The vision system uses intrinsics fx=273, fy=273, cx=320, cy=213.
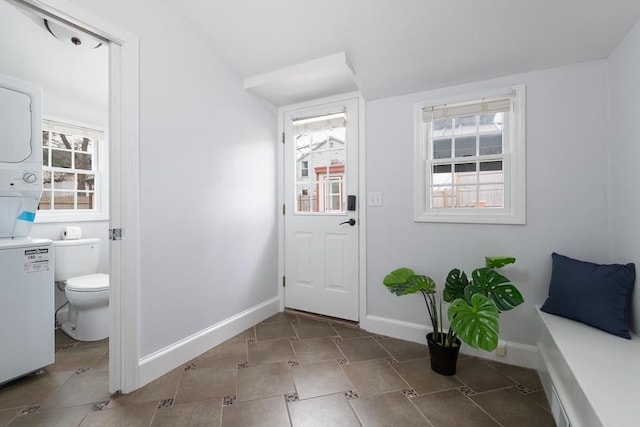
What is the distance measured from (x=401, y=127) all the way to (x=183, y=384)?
2376 mm

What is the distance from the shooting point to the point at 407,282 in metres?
1.79

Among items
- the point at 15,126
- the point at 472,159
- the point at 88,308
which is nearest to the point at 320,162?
the point at 472,159

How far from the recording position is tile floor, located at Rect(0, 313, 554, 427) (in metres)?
1.37

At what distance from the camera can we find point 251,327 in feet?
8.07

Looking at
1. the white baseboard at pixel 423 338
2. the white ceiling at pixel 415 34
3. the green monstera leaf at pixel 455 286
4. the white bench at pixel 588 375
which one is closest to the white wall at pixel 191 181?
the white ceiling at pixel 415 34

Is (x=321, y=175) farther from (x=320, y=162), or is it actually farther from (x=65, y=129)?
(x=65, y=129)

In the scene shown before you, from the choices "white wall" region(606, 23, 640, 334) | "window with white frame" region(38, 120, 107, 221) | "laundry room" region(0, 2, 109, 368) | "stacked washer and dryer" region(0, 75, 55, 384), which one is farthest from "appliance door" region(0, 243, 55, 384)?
"white wall" region(606, 23, 640, 334)

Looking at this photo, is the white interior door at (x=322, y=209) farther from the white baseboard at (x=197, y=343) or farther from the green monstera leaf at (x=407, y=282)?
the green monstera leaf at (x=407, y=282)

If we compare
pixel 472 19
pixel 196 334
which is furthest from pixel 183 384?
pixel 472 19

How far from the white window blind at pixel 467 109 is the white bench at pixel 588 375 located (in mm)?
1402

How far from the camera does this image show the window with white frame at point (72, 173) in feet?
8.54

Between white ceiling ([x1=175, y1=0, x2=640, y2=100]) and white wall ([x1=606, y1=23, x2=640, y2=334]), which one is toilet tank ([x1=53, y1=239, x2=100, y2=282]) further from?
white wall ([x1=606, y1=23, x2=640, y2=334])

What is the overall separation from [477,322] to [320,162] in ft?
6.06

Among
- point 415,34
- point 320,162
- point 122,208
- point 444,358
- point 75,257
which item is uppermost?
point 415,34
